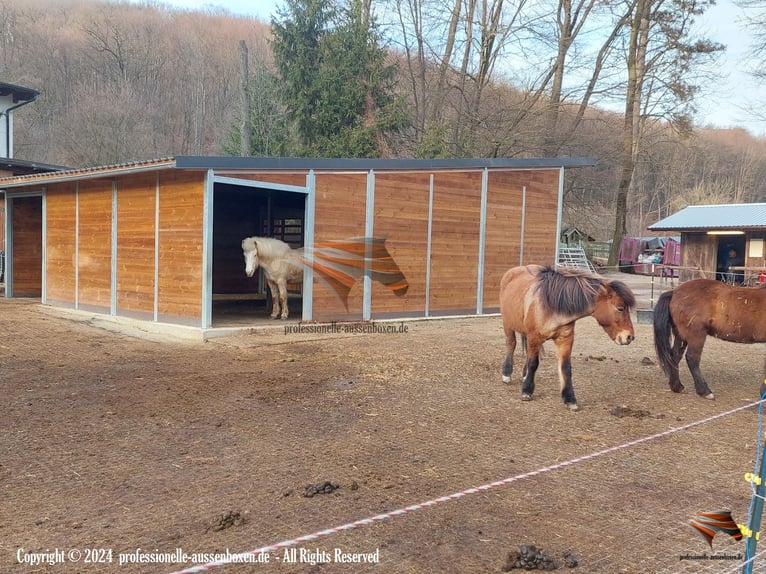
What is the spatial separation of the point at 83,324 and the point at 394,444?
745 centimetres

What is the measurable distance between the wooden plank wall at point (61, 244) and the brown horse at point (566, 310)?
29.9 feet

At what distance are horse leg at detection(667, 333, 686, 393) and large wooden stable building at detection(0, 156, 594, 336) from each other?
17.9 ft

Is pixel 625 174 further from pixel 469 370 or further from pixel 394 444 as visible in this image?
pixel 394 444

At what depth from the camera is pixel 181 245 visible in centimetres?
906

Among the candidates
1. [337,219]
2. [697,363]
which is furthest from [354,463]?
[337,219]

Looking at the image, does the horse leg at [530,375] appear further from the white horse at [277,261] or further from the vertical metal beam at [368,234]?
the white horse at [277,261]

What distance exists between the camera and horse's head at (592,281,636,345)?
5176 millimetres

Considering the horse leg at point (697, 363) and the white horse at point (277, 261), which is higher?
the white horse at point (277, 261)

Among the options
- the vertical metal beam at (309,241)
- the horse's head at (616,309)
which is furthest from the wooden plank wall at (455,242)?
the horse's head at (616,309)

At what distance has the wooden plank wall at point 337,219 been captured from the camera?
998cm

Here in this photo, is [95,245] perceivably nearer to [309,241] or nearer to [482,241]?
[309,241]

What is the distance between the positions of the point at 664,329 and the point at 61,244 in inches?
425

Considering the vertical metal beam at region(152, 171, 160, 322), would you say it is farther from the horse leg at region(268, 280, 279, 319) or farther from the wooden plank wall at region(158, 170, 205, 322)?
the horse leg at region(268, 280, 279, 319)

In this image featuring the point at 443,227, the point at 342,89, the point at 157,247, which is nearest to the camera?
the point at 157,247
